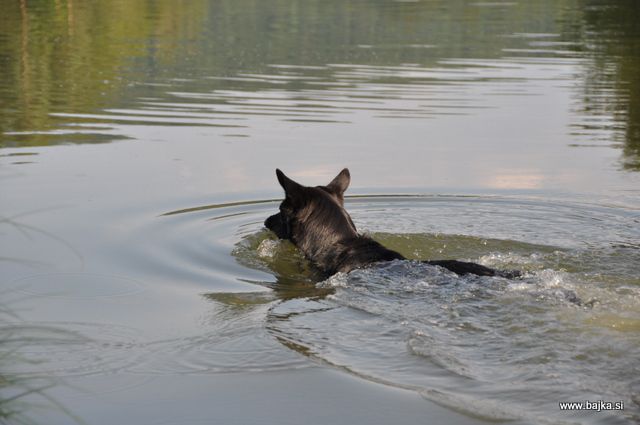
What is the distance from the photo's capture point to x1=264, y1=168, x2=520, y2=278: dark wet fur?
9.41 metres

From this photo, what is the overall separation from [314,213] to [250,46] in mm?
25508

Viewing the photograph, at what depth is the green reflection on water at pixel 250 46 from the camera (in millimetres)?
20531

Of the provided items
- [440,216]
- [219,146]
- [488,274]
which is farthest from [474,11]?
[488,274]

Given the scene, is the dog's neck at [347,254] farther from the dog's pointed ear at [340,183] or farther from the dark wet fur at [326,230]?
the dog's pointed ear at [340,183]

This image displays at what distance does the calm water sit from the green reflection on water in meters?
0.20

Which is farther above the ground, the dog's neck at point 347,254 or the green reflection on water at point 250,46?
the green reflection on water at point 250,46

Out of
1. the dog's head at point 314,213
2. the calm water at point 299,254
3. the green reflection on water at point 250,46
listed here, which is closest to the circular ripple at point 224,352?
the calm water at point 299,254

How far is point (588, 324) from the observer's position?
7348 millimetres

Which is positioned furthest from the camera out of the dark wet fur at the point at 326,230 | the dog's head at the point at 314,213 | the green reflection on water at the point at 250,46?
the green reflection on water at the point at 250,46

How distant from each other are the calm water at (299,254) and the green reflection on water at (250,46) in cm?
20

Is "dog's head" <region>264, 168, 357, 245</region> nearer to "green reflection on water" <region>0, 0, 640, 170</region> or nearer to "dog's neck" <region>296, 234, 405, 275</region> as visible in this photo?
"dog's neck" <region>296, 234, 405, 275</region>

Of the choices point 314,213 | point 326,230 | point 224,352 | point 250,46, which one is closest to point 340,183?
point 314,213

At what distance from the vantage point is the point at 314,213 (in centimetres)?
991

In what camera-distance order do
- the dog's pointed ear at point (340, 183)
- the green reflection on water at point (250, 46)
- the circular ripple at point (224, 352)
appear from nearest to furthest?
the circular ripple at point (224, 352) → the dog's pointed ear at point (340, 183) → the green reflection on water at point (250, 46)
